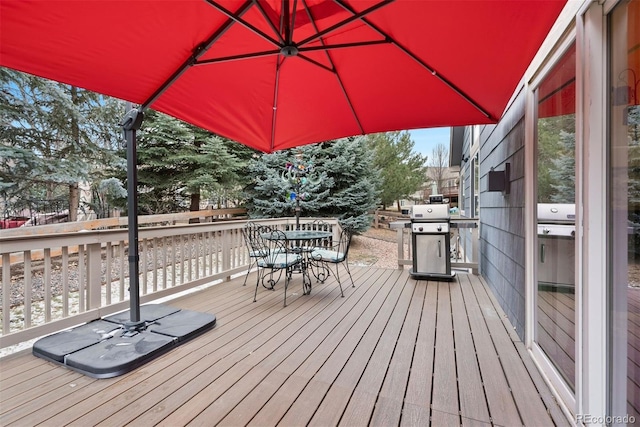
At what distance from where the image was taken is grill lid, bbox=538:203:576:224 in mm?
1630

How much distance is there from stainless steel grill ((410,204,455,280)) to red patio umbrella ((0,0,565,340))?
1.92 metres

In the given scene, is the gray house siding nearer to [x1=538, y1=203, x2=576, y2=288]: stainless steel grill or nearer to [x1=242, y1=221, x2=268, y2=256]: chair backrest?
[x1=538, y1=203, x2=576, y2=288]: stainless steel grill

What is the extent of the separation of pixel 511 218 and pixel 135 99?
3.26m

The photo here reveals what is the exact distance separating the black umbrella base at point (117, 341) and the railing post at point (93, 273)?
197 mm

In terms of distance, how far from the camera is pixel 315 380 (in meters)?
1.94

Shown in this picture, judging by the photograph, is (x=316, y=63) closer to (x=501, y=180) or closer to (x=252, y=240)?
(x=501, y=180)

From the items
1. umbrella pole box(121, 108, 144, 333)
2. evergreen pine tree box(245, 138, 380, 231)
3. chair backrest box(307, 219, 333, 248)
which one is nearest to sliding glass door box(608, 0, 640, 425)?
umbrella pole box(121, 108, 144, 333)

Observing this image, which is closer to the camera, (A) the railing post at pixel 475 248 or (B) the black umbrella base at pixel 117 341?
(B) the black umbrella base at pixel 117 341

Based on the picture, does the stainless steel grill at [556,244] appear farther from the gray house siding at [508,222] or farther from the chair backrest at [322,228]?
the chair backrest at [322,228]

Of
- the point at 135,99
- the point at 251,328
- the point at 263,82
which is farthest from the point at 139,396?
the point at 263,82

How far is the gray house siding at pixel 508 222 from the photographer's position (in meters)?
2.46

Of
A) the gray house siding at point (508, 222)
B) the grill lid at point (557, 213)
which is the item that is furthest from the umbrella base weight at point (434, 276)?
the grill lid at point (557, 213)

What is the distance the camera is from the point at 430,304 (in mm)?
3385

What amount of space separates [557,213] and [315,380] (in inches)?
72.7
